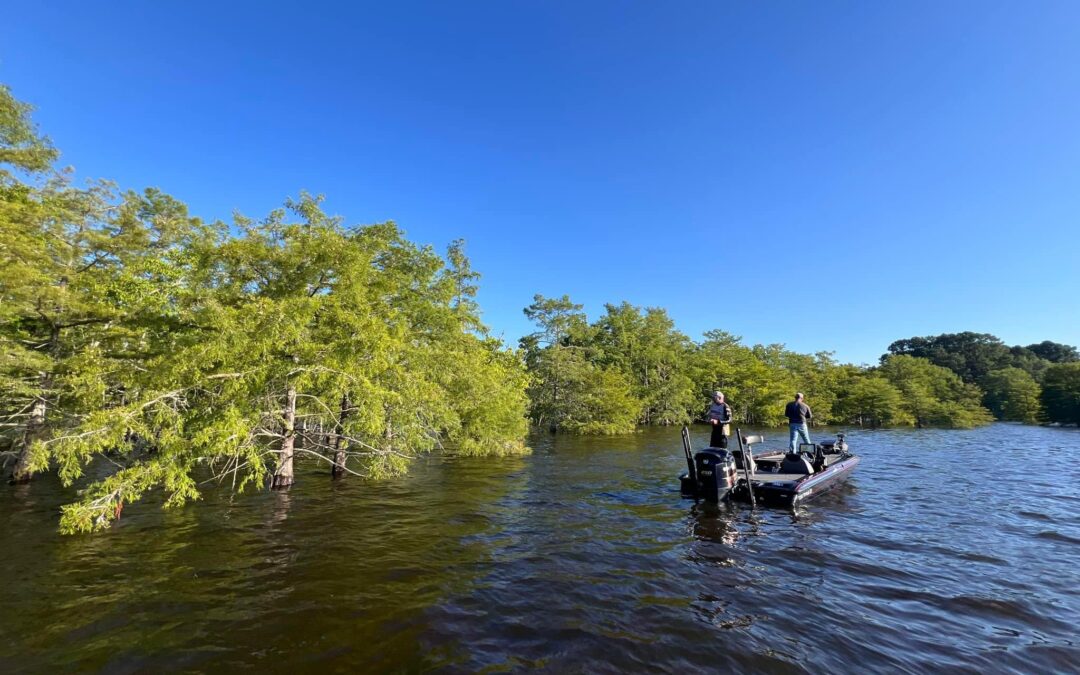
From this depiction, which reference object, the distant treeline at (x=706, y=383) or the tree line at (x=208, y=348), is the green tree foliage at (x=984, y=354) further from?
the tree line at (x=208, y=348)

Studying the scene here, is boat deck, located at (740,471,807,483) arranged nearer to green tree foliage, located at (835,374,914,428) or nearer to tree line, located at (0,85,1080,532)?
tree line, located at (0,85,1080,532)

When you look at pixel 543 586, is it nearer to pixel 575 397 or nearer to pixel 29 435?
pixel 29 435

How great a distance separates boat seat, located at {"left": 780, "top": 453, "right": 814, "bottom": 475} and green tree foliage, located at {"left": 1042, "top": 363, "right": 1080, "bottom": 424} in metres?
71.2

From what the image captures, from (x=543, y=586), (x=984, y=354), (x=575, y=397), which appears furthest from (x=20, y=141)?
(x=984, y=354)

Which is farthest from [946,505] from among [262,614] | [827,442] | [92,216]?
[92,216]

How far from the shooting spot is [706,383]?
57.8 m

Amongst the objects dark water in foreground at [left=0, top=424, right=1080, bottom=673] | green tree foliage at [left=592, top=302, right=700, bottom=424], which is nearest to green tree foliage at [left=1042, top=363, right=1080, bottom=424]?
green tree foliage at [left=592, top=302, right=700, bottom=424]

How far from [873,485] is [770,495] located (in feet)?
21.3

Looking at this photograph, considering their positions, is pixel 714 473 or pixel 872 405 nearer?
pixel 714 473

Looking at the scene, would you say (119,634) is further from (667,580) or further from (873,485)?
(873,485)

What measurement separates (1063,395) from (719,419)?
75757mm

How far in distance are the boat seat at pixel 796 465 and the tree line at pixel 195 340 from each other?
1042 cm

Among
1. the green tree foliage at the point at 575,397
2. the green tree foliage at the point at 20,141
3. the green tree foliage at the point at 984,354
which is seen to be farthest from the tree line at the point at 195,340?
the green tree foliage at the point at 984,354

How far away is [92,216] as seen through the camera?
54.7 ft
